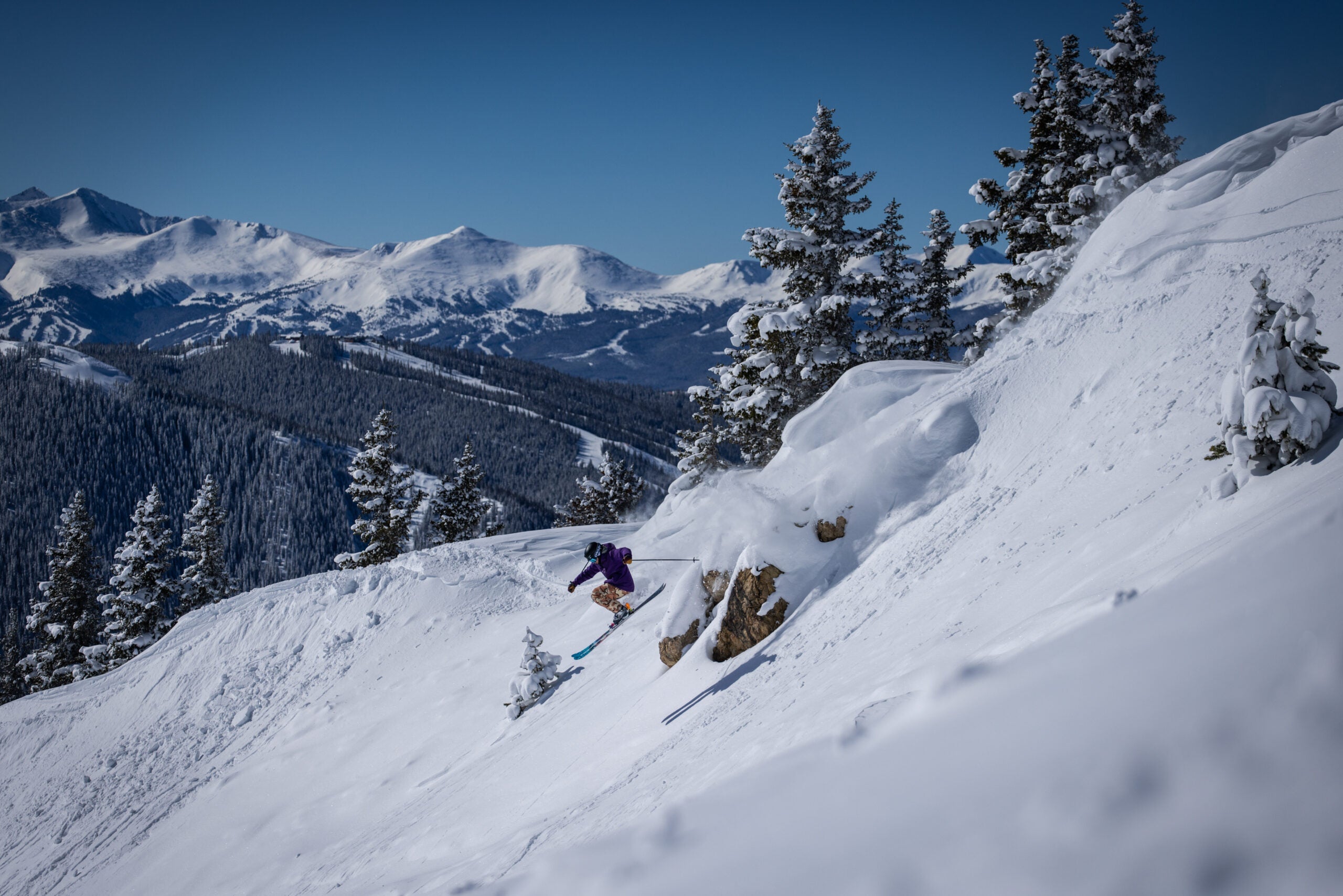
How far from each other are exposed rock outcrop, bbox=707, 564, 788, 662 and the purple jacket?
3.43 meters

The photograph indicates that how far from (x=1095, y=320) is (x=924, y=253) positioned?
13.5m

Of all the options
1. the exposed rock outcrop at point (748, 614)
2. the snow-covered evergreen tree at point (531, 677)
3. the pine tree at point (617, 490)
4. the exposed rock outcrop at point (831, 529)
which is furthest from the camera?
the pine tree at point (617, 490)

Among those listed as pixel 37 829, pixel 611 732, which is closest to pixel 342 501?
pixel 37 829

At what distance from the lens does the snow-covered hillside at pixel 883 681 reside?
2.20m

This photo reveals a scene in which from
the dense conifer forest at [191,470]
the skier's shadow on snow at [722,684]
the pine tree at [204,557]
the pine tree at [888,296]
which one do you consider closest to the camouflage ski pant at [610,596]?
the skier's shadow on snow at [722,684]

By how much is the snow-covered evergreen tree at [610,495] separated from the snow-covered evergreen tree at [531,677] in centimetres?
2749

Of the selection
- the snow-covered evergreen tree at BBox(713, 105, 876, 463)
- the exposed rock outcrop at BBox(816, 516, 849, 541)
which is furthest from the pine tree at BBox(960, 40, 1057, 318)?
the exposed rock outcrop at BBox(816, 516, 849, 541)

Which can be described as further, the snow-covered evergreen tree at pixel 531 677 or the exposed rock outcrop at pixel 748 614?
the snow-covered evergreen tree at pixel 531 677

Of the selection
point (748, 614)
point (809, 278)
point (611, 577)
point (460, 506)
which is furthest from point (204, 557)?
point (748, 614)

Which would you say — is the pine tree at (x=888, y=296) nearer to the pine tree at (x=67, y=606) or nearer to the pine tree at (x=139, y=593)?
the pine tree at (x=139, y=593)

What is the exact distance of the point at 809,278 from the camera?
19.2 metres

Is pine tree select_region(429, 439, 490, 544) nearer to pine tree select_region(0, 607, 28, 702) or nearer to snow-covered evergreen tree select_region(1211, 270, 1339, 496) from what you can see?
pine tree select_region(0, 607, 28, 702)

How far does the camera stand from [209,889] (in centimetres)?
1094

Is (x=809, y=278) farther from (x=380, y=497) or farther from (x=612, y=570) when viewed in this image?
(x=380, y=497)
